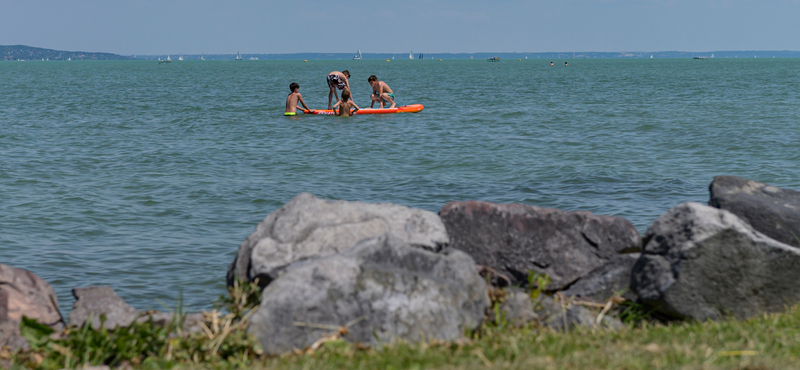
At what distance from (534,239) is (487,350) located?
176cm

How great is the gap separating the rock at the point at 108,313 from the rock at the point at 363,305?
78cm

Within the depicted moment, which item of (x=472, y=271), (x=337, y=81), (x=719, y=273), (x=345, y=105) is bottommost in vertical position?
(x=345, y=105)

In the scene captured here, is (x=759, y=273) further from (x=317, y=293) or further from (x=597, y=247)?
(x=317, y=293)

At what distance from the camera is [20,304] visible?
16.5 feet

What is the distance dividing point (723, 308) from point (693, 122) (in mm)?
22919

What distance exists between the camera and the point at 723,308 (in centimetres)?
507

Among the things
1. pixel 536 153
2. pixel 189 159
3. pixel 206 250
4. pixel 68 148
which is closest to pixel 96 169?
pixel 189 159

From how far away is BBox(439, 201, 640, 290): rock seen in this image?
18.5 ft

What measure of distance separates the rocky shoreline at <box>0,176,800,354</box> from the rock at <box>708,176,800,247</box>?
0.01 m

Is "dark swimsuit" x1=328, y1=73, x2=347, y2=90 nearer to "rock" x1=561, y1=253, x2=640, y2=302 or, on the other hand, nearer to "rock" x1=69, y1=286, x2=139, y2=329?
"rock" x1=69, y1=286, x2=139, y2=329

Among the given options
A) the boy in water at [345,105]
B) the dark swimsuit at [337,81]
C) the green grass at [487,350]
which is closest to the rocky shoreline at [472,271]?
the green grass at [487,350]

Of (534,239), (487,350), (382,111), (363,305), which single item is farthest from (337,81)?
(487,350)

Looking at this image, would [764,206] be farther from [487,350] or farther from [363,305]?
[363,305]

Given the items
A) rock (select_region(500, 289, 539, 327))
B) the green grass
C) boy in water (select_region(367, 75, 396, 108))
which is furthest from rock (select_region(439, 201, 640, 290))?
boy in water (select_region(367, 75, 396, 108))
